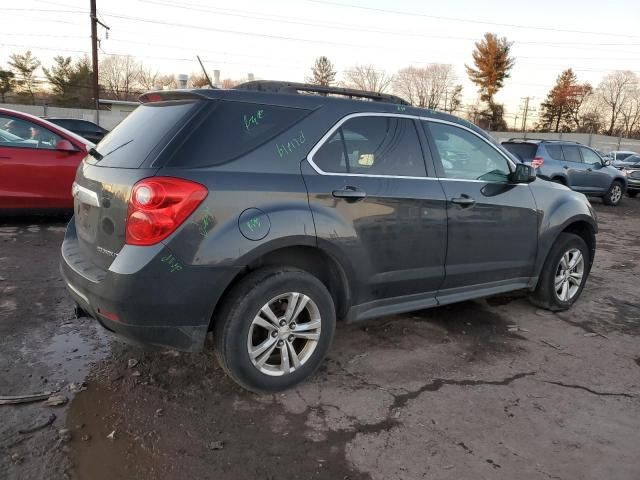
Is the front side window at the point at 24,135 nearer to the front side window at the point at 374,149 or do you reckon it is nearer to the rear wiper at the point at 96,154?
the rear wiper at the point at 96,154

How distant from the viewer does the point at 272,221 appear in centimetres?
286

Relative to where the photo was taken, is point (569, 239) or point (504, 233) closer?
point (504, 233)

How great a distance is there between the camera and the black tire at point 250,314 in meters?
2.84

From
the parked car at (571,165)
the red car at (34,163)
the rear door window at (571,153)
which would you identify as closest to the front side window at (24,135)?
the red car at (34,163)

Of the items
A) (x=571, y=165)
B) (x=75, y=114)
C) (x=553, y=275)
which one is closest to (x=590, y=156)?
(x=571, y=165)

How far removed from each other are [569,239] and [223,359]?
3.55m

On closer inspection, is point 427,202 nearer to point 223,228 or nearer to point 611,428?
point 223,228

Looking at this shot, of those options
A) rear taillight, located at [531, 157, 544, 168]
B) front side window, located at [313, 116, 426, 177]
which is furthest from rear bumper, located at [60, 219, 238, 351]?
rear taillight, located at [531, 157, 544, 168]

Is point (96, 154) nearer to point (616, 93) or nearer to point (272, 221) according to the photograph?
point (272, 221)

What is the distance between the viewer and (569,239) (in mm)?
4801

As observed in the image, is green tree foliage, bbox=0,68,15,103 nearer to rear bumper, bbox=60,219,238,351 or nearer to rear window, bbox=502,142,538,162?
rear window, bbox=502,142,538,162

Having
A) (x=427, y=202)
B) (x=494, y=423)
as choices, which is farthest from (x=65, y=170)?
(x=494, y=423)

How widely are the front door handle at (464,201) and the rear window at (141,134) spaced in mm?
1994

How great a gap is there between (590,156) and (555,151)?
177 centimetres
